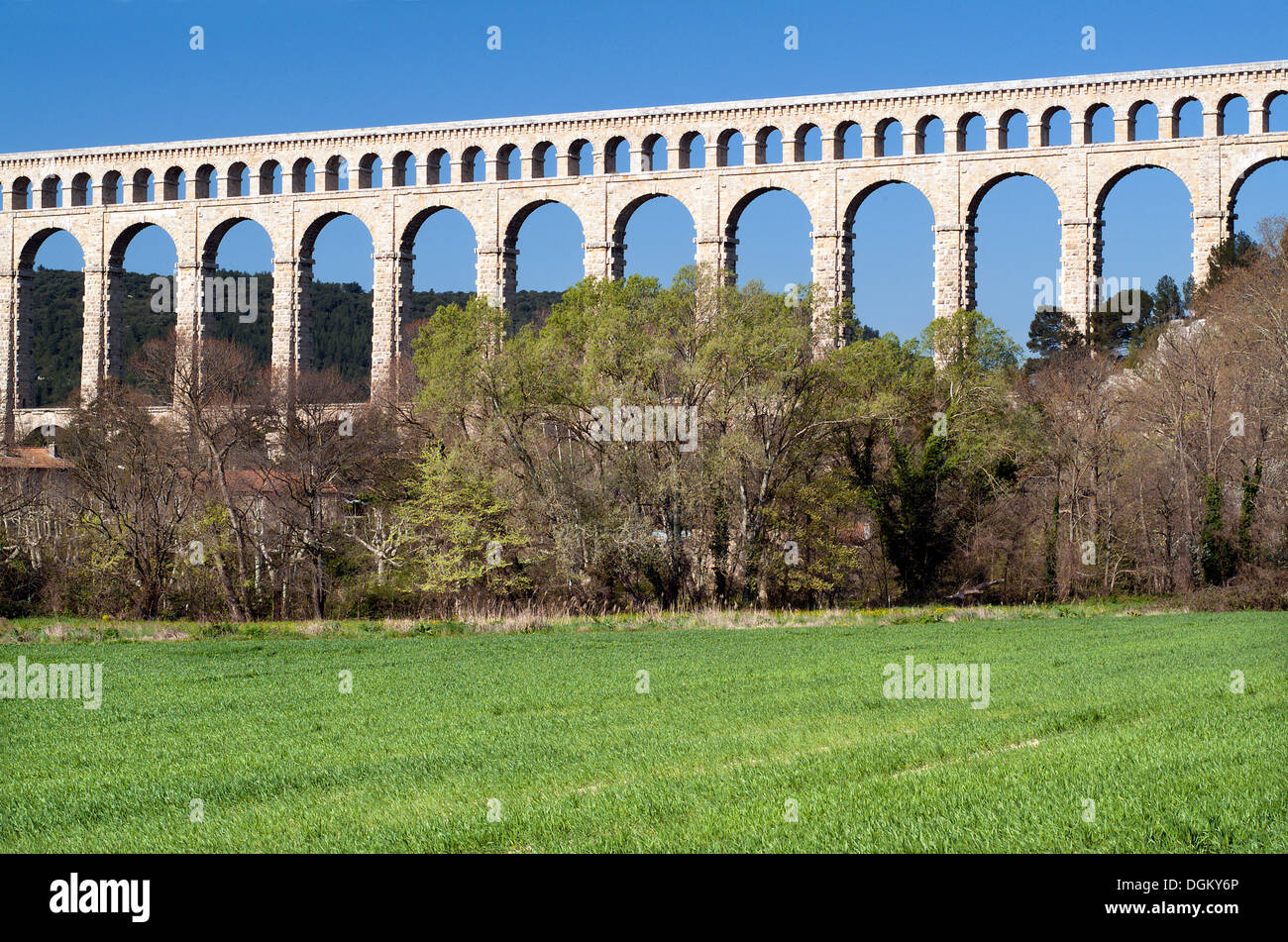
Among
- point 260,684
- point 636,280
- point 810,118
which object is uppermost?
point 810,118

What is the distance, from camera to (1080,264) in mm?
51969

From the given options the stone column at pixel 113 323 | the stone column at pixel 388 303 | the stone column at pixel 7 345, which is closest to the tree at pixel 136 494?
the stone column at pixel 388 303

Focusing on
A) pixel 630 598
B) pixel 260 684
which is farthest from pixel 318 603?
pixel 260 684

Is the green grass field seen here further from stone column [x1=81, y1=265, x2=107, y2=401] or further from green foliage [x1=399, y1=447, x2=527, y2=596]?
stone column [x1=81, y1=265, x2=107, y2=401]

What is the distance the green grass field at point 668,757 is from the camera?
32.3 feet

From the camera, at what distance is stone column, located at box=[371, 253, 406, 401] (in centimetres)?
5856

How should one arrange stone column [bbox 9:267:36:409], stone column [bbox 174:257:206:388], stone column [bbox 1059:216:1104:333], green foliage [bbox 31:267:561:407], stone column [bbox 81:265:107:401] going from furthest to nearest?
green foliage [bbox 31:267:561:407]
stone column [bbox 9:267:36:409]
stone column [bbox 81:265:107:401]
stone column [bbox 174:257:206:388]
stone column [bbox 1059:216:1104:333]

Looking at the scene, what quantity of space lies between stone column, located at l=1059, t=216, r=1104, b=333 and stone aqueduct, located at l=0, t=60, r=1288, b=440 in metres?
0.08

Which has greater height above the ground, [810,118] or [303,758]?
[810,118]

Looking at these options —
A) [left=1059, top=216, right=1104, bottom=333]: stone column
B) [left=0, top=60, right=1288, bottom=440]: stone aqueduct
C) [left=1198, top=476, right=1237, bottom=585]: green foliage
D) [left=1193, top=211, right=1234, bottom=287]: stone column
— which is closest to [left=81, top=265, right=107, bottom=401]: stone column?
[left=0, top=60, right=1288, bottom=440]: stone aqueduct

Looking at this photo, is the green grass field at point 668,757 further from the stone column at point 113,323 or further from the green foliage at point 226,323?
the green foliage at point 226,323
